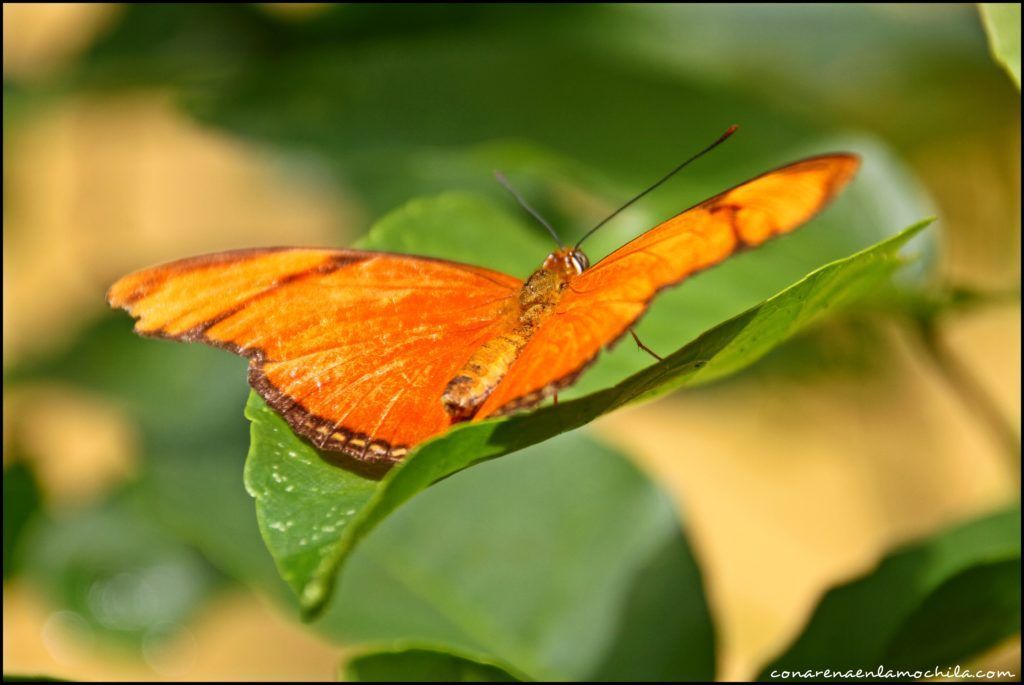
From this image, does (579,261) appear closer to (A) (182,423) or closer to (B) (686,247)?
(B) (686,247)

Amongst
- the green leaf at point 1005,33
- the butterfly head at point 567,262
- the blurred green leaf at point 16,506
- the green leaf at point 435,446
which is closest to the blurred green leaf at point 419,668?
the green leaf at point 435,446

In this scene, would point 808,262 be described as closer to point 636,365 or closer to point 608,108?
point 636,365

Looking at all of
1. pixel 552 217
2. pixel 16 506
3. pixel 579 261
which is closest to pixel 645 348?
pixel 579 261

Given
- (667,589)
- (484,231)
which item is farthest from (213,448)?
(667,589)

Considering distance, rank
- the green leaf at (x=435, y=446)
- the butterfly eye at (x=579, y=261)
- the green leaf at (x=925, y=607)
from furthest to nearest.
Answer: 1. the butterfly eye at (x=579, y=261)
2. the green leaf at (x=925, y=607)
3. the green leaf at (x=435, y=446)

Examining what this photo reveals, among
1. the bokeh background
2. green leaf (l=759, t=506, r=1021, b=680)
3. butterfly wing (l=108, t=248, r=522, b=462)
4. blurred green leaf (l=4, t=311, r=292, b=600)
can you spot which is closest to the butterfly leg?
the bokeh background

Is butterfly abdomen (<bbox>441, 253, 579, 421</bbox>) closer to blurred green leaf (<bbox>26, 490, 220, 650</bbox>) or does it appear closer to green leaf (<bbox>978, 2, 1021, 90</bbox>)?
green leaf (<bbox>978, 2, 1021, 90</bbox>)

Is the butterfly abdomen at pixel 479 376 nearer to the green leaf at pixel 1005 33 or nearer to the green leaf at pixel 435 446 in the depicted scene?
the green leaf at pixel 435 446
